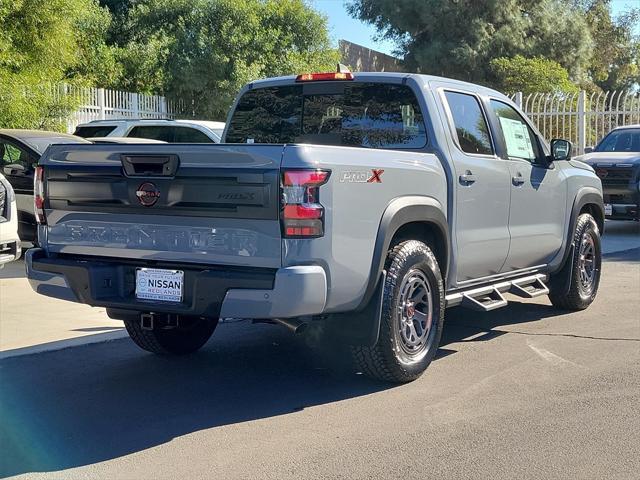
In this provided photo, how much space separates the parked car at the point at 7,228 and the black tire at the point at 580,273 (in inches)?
196

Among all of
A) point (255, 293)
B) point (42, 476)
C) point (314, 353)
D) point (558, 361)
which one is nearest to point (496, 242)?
point (558, 361)

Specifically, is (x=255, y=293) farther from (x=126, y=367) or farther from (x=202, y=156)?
(x=126, y=367)

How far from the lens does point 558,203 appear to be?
297 inches

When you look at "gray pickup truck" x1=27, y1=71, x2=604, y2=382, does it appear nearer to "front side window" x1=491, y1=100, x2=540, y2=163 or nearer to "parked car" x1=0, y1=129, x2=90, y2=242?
"front side window" x1=491, y1=100, x2=540, y2=163

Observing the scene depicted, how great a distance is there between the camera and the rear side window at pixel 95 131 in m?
14.3

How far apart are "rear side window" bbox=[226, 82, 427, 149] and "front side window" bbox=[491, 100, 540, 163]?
112 centimetres

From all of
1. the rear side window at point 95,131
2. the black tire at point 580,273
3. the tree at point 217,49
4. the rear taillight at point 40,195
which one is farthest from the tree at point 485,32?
the rear taillight at point 40,195

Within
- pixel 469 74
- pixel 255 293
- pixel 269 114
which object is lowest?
pixel 255 293

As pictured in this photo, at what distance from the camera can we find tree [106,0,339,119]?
21297 mm

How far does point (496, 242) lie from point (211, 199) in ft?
8.65

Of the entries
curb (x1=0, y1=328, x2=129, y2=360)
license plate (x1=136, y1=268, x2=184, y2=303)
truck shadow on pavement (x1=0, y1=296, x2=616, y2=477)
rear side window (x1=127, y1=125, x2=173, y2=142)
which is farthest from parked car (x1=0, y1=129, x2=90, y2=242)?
license plate (x1=136, y1=268, x2=184, y2=303)

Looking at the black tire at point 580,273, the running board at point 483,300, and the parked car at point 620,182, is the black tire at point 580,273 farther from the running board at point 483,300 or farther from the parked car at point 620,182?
the parked car at point 620,182

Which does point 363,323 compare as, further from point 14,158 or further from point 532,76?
point 532,76

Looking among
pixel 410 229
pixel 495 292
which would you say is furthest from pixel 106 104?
Answer: pixel 410 229
